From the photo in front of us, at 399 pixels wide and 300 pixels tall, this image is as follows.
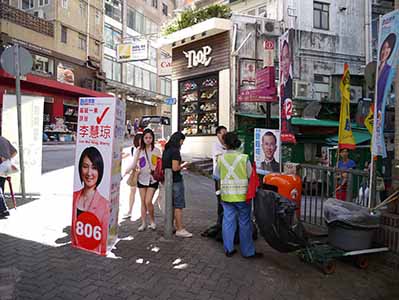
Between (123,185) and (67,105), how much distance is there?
21.7 metres

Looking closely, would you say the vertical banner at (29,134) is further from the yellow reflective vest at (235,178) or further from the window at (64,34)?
the window at (64,34)

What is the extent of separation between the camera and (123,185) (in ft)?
31.1

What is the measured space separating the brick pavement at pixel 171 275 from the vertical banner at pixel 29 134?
8.14ft

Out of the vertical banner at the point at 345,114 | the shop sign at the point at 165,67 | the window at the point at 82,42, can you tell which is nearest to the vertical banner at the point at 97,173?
the vertical banner at the point at 345,114

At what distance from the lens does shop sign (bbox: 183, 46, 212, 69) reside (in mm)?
15281

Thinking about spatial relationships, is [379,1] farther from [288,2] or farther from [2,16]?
[2,16]

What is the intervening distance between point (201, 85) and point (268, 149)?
329 inches

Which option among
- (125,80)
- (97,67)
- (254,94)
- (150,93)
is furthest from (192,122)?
(150,93)

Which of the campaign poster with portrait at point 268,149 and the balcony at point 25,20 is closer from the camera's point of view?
the campaign poster with portrait at point 268,149

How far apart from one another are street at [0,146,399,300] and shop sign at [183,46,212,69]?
11.3m

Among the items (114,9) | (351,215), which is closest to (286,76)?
(351,215)

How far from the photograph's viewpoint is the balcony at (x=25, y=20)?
914 inches

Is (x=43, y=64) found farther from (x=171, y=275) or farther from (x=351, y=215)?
(x=351, y=215)

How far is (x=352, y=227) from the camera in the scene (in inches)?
165
